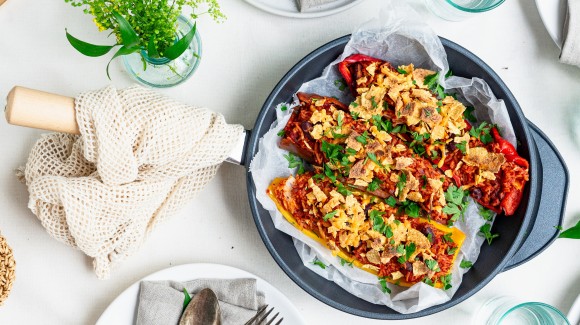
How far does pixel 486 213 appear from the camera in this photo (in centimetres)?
145

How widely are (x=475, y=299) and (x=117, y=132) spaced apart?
3.12 ft

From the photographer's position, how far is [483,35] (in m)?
1.58

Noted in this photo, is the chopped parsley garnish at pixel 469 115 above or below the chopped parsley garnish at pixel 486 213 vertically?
above

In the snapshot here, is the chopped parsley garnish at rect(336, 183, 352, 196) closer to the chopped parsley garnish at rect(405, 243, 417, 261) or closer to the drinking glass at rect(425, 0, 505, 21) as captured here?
the chopped parsley garnish at rect(405, 243, 417, 261)

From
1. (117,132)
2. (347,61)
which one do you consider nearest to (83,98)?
(117,132)

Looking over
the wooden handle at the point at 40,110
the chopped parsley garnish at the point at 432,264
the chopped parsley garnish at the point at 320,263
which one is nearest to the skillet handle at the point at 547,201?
the chopped parsley garnish at the point at 432,264

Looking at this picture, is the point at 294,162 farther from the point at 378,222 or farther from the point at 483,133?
the point at 483,133

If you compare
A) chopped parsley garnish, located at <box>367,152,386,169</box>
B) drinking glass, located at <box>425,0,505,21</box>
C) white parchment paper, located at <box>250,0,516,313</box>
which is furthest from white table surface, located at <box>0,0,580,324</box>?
chopped parsley garnish, located at <box>367,152,386,169</box>

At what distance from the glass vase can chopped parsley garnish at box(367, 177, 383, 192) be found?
0.50 meters

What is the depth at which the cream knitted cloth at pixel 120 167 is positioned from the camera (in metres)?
1.33

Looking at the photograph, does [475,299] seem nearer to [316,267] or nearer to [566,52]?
[316,267]

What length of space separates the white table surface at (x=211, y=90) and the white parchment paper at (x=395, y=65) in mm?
123

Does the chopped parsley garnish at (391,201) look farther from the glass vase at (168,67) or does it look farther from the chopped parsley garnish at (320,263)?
the glass vase at (168,67)

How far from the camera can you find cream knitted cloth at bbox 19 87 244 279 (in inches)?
52.5
